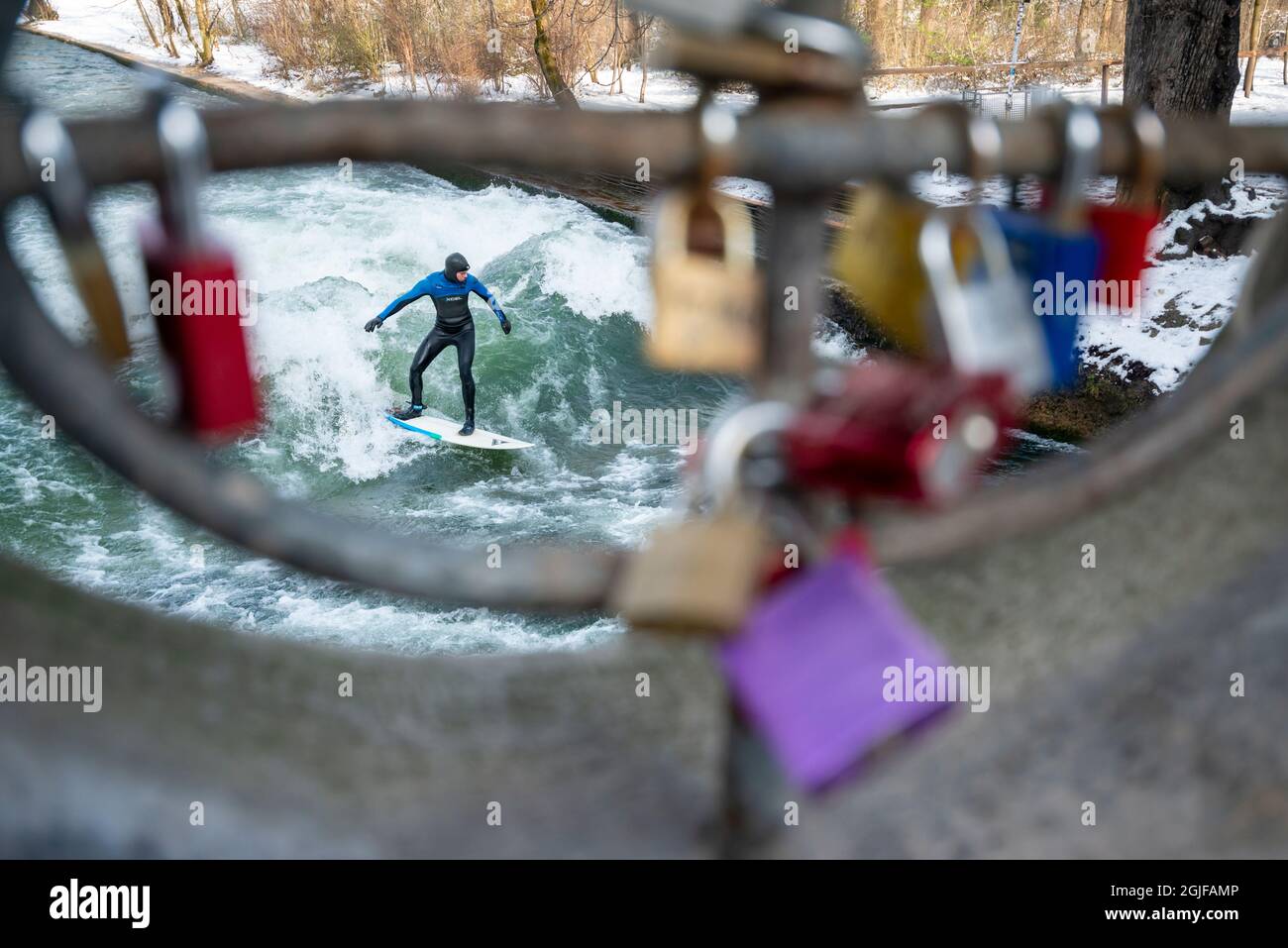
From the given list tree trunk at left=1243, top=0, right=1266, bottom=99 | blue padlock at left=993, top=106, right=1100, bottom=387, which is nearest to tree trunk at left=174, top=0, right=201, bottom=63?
tree trunk at left=1243, top=0, right=1266, bottom=99

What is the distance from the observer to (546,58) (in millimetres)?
17578

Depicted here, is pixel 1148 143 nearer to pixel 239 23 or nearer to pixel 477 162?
pixel 477 162

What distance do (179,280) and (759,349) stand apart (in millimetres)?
392

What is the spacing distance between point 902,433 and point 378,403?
11129 mm

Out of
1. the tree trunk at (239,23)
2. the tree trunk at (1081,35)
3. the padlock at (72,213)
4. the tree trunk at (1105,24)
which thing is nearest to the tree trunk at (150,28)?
the tree trunk at (239,23)

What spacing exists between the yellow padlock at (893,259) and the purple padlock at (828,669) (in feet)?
0.64

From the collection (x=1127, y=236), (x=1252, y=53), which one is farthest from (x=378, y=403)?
(x=1252, y=53)

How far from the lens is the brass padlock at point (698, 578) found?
69 centimetres

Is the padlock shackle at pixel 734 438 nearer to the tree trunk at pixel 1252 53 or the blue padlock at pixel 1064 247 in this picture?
the blue padlock at pixel 1064 247

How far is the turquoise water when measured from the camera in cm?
841

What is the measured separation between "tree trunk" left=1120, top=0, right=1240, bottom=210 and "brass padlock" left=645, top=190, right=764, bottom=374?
892 centimetres

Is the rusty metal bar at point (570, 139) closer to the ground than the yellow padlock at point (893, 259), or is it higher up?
higher up

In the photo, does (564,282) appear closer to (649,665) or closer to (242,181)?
(242,181)

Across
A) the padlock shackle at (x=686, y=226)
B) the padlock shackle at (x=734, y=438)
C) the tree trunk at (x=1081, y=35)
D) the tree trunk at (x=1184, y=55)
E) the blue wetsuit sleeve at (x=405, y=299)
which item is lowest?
the padlock shackle at (x=734, y=438)
